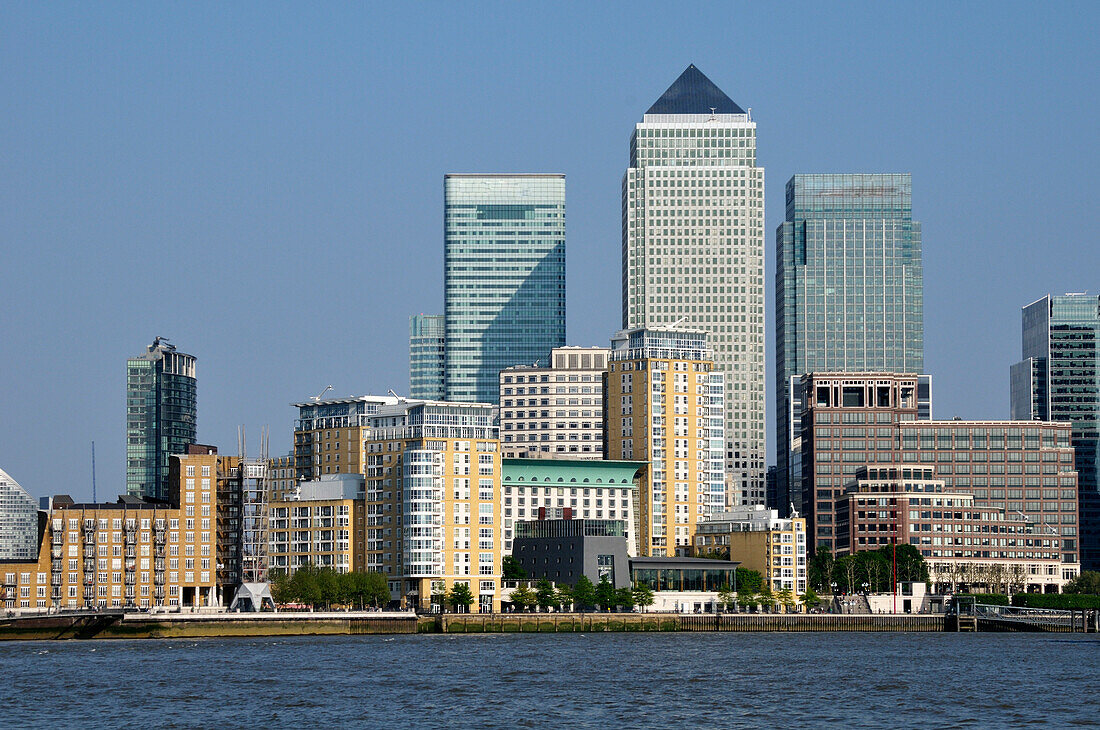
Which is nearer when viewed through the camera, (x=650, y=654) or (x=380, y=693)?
(x=380, y=693)

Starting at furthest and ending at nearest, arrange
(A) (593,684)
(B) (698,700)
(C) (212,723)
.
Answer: (A) (593,684)
(B) (698,700)
(C) (212,723)

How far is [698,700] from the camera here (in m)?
140

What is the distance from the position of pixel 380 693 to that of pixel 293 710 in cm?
1265

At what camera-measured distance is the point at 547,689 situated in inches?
5827

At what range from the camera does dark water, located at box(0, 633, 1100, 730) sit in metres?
128

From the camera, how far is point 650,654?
642 ft

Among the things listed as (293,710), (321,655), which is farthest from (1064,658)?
(293,710)

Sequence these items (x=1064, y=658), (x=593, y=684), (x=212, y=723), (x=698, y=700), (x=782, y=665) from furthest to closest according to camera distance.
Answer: (x=1064, y=658), (x=782, y=665), (x=593, y=684), (x=698, y=700), (x=212, y=723)

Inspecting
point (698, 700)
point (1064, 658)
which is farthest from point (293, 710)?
point (1064, 658)

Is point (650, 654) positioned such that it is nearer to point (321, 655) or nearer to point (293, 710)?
point (321, 655)

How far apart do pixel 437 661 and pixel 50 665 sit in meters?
35.3

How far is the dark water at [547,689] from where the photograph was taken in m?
128

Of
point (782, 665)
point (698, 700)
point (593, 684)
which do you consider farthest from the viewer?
point (782, 665)

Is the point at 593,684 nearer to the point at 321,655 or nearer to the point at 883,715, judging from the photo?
the point at 883,715
